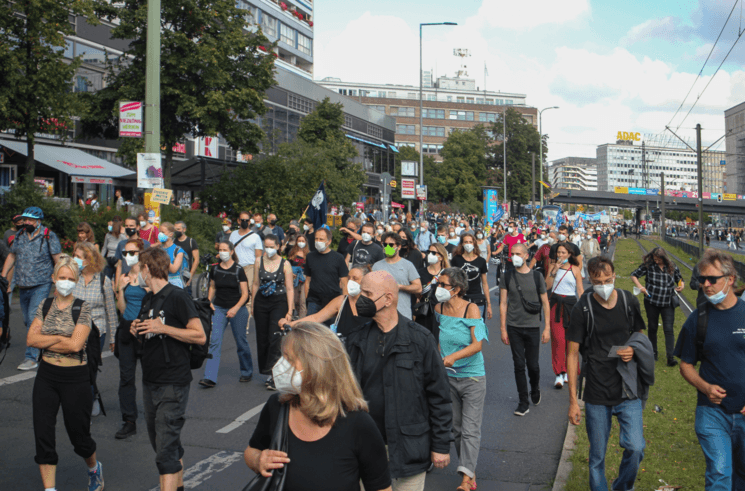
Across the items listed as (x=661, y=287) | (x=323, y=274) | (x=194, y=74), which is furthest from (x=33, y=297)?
(x=194, y=74)

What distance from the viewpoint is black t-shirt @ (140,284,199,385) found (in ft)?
15.8

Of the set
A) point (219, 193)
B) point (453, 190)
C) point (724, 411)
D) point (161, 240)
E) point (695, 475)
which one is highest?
point (453, 190)

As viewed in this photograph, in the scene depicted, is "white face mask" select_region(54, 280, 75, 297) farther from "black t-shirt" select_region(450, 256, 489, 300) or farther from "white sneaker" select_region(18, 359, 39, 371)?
"black t-shirt" select_region(450, 256, 489, 300)

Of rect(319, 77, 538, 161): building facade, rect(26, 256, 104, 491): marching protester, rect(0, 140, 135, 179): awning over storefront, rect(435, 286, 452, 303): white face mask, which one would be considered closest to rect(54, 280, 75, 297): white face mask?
rect(26, 256, 104, 491): marching protester

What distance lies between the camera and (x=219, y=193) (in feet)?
89.3

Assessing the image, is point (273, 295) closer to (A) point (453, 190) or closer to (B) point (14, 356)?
(B) point (14, 356)

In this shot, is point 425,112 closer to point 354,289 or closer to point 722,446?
point 354,289

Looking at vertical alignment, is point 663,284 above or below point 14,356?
above

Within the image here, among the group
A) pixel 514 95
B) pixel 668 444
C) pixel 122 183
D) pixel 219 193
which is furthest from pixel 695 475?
pixel 514 95

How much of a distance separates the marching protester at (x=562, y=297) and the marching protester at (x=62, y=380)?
18.2 ft

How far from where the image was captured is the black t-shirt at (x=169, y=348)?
483 centimetres

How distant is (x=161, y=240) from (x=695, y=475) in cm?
708

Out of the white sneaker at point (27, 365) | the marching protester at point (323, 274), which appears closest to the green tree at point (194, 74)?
the white sneaker at point (27, 365)

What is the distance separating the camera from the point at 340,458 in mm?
2562
